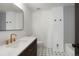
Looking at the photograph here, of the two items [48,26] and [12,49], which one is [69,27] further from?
[12,49]

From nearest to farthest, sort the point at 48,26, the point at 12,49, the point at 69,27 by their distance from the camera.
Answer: the point at 12,49 → the point at 48,26 → the point at 69,27

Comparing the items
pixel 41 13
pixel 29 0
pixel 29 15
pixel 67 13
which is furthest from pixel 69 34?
pixel 29 0

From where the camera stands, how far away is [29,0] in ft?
3.85

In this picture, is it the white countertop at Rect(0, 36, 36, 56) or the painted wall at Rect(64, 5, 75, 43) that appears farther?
the painted wall at Rect(64, 5, 75, 43)

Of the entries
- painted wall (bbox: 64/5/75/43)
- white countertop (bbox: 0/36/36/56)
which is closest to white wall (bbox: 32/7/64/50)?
painted wall (bbox: 64/5/75/43)

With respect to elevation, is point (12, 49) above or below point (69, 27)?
below

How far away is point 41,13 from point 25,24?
61 centimetres

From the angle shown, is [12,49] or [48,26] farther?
[48,26]

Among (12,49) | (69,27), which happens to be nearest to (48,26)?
(69,27)

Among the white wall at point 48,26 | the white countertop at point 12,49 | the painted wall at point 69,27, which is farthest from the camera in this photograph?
the painted wall at point 69,27

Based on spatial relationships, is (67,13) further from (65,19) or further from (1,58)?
(1,58)

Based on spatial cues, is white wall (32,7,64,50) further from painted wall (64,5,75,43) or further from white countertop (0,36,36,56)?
white countertop (0,36,36,56)

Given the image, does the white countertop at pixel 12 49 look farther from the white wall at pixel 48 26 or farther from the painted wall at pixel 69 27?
the painted wall at pixel 69 27

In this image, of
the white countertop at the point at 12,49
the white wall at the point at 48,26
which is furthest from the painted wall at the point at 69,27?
the white countertop at the point at 12,49
